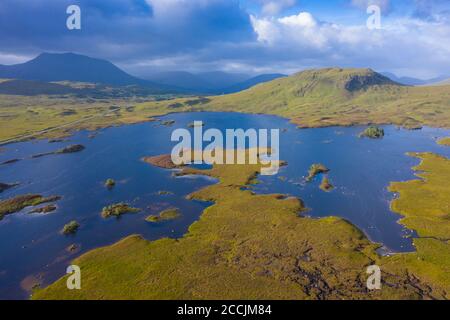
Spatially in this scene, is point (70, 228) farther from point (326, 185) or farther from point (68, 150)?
point (68, 150)

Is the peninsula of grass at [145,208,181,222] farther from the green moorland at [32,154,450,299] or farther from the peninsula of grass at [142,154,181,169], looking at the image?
the peninsula of grass at [142,154,181,169]

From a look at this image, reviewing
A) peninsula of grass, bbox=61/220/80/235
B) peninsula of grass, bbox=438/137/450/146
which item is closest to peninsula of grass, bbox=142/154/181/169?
peninsula of grass, bbox=61/220/80/235

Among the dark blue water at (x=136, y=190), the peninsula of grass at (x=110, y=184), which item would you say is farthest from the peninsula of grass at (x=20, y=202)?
the peninsula of grass at (x=110, y=184)

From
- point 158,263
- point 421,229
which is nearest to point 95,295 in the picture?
point 158,263

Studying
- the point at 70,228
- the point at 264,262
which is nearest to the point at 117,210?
the point at 70,228

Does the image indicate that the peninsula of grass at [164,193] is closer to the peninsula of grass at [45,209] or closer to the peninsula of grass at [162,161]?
the peninsula of grass at [162,161]

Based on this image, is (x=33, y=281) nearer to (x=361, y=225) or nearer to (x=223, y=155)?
(x=361, y=225)
